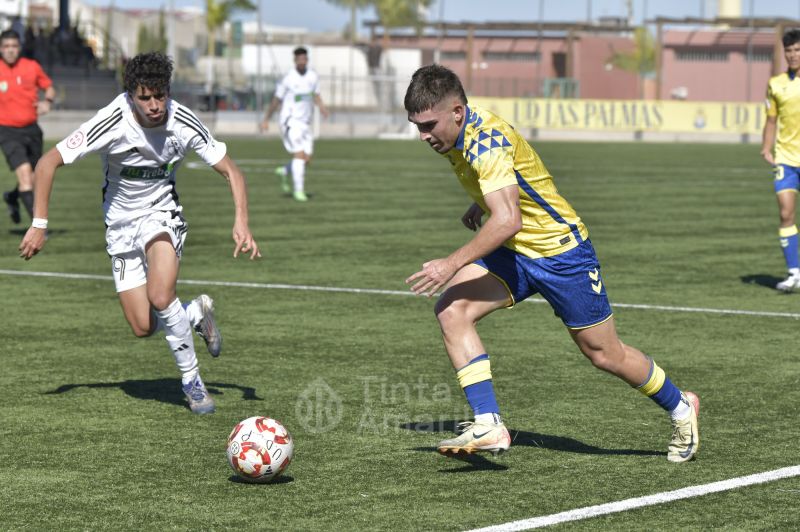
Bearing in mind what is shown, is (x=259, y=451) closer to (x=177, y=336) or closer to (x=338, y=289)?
(x=177, y=336)

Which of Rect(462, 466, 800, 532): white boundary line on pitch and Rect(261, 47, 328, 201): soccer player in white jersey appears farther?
Rect(261, 47, 328, 201): soccer player in white jersey

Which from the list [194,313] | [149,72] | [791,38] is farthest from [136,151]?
[791,38]

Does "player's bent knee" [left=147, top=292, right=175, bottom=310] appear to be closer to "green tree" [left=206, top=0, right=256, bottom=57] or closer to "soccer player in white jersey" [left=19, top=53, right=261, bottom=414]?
"soccer player in white jersey" [left=19, top=53, right=261, bottom=414]

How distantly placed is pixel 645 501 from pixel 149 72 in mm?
3381

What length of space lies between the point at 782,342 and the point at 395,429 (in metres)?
4.00

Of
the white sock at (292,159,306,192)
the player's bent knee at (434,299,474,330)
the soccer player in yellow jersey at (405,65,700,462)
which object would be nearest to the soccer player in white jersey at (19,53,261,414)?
the player's bent knee at (434,299,474,330)

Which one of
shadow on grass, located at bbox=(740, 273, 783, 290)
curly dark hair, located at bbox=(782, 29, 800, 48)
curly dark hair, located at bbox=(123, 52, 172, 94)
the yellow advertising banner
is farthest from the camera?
the yellow advertising banner

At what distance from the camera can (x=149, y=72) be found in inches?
297

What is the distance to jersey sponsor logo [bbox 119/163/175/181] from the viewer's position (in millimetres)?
8211

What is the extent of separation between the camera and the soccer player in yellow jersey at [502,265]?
641 centimetres

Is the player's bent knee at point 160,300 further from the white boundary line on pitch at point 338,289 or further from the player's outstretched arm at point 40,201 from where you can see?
the white boundary line on pitch at point 338,289

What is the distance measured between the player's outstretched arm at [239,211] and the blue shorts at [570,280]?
1540 millimetres

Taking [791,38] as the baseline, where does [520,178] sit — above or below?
below

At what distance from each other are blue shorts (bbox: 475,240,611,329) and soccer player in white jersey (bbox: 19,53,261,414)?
1.61 meters
